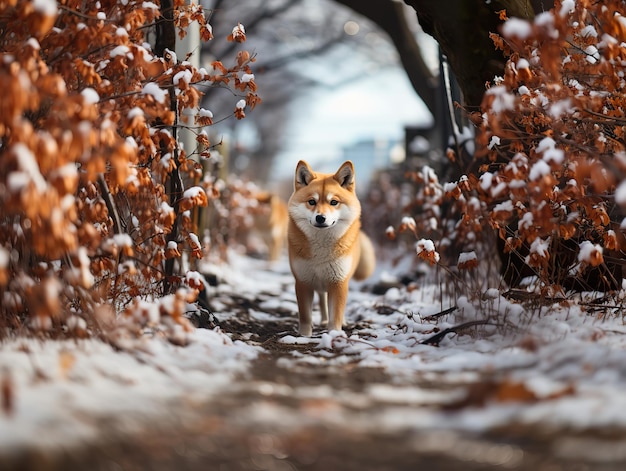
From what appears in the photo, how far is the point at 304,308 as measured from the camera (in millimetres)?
4703

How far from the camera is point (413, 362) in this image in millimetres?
3270

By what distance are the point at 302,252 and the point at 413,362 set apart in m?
1.72

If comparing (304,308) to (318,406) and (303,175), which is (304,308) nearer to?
(303,175)

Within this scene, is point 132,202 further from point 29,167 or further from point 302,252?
point 29,167

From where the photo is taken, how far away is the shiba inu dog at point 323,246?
4.68 m

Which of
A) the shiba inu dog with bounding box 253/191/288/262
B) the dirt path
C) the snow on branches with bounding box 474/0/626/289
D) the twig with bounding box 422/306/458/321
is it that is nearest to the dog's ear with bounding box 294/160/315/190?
the twig with bounding box 422/306/458/321

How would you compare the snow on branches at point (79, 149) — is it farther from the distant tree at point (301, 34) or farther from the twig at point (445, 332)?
the distant tree at point (301, 34)

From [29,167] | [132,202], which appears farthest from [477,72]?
[29,167]

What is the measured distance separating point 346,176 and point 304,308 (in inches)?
48.0

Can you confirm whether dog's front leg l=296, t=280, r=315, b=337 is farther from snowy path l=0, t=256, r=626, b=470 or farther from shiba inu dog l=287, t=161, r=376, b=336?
snowy path l=0, t=256, r=626, b=470

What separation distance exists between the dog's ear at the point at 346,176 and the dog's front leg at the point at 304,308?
98 centimetres

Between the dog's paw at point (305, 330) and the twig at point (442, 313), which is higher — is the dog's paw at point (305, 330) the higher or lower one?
the lower one

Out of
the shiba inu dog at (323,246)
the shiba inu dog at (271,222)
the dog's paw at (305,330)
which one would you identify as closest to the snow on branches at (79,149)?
the shiba inu dog at (323,246)

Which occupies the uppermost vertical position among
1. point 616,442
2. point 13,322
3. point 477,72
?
point 477,72
